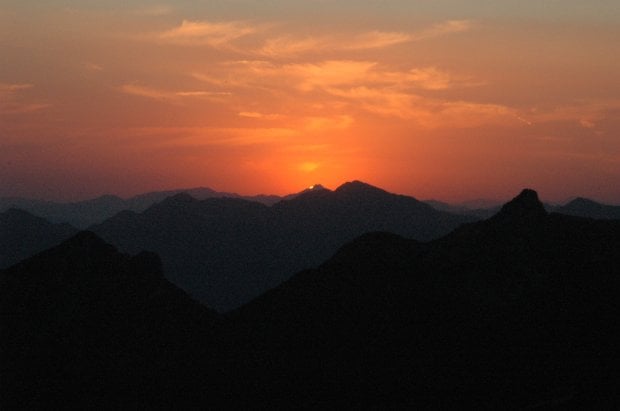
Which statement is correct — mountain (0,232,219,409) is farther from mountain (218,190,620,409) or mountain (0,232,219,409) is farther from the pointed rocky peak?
the pointed rocky peak

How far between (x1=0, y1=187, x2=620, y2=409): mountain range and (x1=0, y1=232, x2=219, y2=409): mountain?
16 centimetres

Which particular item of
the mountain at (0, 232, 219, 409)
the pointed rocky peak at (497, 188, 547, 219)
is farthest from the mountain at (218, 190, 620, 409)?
the mountain at (0, 232, 219, 409)

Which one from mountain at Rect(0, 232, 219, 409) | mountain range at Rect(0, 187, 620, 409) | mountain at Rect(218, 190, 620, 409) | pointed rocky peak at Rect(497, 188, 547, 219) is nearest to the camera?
mountain at Rect(218, 190, 620, 409)

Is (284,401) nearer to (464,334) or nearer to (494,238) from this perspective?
(464,334)

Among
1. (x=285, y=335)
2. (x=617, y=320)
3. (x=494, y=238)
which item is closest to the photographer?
(x=617, y=320)

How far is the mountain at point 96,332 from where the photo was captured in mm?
72562

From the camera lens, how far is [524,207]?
3565 inches

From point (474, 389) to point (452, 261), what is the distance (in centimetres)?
2211

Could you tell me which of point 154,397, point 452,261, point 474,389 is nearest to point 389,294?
point 452,261

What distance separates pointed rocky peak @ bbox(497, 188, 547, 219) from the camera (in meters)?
89.9

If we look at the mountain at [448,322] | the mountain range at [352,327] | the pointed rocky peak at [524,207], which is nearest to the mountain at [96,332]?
the mountain range at [352,327]

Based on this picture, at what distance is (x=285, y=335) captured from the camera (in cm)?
8062

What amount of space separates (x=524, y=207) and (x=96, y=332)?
164 feet

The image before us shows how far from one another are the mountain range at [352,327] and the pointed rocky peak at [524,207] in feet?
0.75
